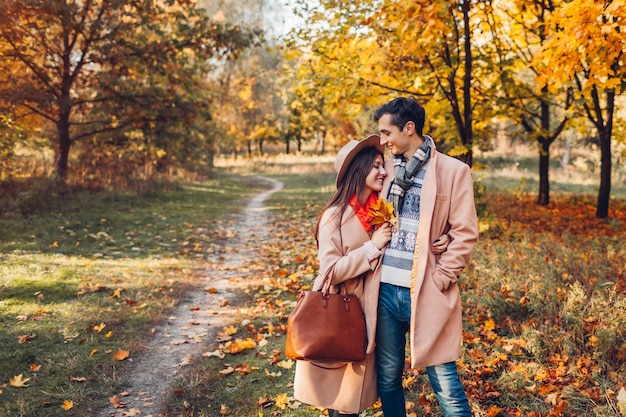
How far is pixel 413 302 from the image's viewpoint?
8.43 feet

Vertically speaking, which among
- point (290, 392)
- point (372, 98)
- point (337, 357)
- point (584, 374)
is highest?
point (372, 98)

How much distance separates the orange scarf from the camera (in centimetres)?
283

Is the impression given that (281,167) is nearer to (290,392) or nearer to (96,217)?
(96,217)

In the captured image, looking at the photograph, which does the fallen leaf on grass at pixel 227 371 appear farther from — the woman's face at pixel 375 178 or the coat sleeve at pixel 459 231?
the coat sleeve at pixel 459 231

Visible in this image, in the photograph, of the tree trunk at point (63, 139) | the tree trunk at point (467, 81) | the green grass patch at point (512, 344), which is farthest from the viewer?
the tree trunk at point (63, 139)

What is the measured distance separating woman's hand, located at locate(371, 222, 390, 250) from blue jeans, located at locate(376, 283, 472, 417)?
24 cm

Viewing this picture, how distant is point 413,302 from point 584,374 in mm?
2207

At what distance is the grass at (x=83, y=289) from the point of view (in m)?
4.24

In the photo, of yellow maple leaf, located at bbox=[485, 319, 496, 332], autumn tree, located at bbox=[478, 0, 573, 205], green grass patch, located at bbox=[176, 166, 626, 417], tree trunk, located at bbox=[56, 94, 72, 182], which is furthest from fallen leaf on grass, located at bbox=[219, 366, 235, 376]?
tree trunk, located at bbox=[56, 94, 72, 182]

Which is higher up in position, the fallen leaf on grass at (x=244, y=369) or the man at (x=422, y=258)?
the man at (x=422, y=258)

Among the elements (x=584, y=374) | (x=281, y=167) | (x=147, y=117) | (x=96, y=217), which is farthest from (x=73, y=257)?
(x=281, y=167)

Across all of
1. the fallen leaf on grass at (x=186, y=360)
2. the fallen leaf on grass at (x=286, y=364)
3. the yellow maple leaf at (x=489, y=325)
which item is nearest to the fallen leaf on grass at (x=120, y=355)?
the fallen leaf on grass at (x=186, y=360)

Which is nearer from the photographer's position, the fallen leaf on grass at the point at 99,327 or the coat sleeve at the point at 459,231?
the coat sleeve at the point at 459,231

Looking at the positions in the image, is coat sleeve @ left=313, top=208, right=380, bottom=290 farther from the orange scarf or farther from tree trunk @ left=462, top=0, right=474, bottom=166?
tree trunk @ left=462, top=0, right=474, bottom=166
